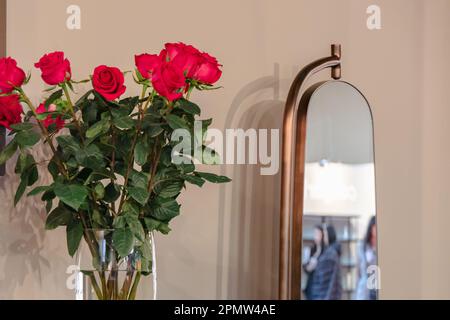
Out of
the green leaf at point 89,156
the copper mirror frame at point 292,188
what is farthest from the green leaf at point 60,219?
the copper mirror frame at point 292,188

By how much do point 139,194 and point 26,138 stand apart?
20cm

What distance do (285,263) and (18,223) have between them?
1.64 feet

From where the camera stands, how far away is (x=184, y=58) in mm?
1172

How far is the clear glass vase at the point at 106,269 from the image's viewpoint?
1.18m

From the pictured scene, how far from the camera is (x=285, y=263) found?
57.4 inches

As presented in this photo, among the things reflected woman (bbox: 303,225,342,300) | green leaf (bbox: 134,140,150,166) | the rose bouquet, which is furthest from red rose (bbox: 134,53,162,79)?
reflected woman (bbox: 303,225,342,300)

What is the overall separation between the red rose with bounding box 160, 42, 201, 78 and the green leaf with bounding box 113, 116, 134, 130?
0.37 ft

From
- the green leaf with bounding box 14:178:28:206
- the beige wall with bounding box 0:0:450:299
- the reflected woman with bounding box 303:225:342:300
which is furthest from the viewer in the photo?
the reflected woman with bounding box 303:225:342:300

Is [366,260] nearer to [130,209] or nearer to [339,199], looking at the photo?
[339,199]

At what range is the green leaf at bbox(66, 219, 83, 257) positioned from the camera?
1.21 metres

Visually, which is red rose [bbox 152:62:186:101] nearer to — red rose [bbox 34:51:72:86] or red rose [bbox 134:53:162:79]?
red rose [bbox 134:53:162:79]

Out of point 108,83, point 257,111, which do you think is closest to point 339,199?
point 257,111
